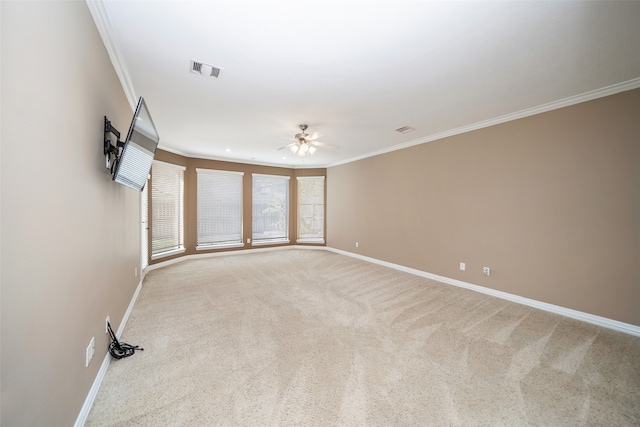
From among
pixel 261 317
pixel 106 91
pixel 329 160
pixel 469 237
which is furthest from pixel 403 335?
pixel 329 160

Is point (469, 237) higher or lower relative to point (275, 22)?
lower

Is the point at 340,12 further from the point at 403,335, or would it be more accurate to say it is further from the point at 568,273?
the point at 568,273

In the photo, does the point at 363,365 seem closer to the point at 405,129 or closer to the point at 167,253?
the point at 405,129

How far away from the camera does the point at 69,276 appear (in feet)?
4.34

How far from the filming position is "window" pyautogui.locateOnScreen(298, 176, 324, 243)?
738cm

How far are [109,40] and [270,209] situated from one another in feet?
17.7

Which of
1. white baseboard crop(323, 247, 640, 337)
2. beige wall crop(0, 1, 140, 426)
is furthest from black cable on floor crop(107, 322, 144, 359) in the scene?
white baseboard crop(323, 247, 640, 337)

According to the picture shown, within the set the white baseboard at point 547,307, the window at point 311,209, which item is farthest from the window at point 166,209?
the white baseboard at point 547,307

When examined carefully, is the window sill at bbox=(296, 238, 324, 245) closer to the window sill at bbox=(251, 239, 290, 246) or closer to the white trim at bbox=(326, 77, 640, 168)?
the window sill at bbox=(251, 239, 290, 246)

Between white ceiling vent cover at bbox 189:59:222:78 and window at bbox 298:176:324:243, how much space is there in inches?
198

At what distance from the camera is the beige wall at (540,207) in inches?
102

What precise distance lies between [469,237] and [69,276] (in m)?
4.57

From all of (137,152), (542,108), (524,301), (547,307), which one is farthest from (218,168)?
(547,307)

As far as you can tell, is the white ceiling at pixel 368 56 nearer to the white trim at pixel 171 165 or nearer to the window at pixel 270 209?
the white trim at pixel 171 165
